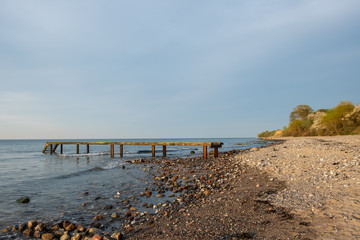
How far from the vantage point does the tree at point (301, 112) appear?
224ft

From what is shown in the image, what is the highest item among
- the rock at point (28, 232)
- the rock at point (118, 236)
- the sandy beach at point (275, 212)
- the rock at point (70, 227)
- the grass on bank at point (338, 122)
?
the grass on bank at point (338, 122)

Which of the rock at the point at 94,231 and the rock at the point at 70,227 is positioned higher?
the rock at the point at 94,231

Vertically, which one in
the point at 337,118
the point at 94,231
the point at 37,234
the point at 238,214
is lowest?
the point at 37,234

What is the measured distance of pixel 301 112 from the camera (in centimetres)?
6881

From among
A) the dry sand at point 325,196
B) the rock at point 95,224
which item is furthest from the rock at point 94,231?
the dry sand at point 325,196

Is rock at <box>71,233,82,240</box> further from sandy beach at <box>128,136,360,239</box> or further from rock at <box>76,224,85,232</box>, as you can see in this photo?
→ sandy beach at <box>128,136,360,239</box>

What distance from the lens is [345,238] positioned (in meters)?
3.79

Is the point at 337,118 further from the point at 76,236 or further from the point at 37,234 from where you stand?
the point at 37,234

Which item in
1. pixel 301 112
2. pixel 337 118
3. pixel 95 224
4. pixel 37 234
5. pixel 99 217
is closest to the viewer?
Result: pixel 37 234

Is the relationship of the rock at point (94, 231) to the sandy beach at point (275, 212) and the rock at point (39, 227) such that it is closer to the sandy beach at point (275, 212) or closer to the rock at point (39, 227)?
the sandy beach at point (275, 212)

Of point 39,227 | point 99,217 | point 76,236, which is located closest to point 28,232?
point 39,227

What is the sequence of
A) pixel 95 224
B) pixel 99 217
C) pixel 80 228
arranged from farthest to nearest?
pixel 99 217 → pixel 95 224 → pixel 80 228

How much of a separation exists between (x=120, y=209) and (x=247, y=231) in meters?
4.08

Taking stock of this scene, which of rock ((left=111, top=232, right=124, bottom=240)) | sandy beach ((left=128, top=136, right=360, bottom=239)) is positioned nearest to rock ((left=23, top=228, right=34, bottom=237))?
rock ((left=111, top=232, right=124, bottom=240))
